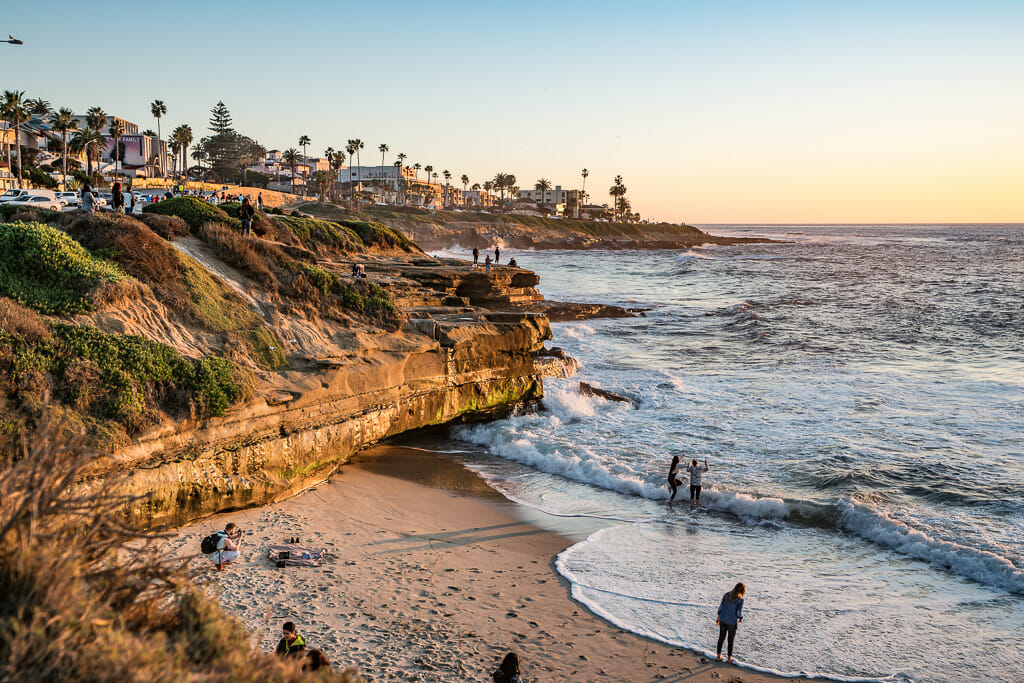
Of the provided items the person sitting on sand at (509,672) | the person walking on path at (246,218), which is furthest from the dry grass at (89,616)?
the person walking on path at (246,218)

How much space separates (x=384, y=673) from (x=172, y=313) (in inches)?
428

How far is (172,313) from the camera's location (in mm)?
16391

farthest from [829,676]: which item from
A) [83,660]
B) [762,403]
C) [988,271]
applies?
[988,271]

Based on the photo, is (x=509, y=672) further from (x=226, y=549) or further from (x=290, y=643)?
(x=226, y=549)

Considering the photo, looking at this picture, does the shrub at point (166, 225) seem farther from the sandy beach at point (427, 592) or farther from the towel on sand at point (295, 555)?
the towel on sand at point (295, 555)

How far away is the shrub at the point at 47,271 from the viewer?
47.4ft

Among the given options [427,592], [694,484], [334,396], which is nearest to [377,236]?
[334,396]

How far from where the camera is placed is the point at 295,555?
470 inches

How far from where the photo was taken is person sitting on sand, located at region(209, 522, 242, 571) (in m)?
11.2

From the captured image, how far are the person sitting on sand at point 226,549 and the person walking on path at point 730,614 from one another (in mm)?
7650

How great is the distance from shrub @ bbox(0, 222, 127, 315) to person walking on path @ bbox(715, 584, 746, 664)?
1361 cm

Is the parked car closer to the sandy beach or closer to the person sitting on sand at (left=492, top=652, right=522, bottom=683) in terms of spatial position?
the sandy beach

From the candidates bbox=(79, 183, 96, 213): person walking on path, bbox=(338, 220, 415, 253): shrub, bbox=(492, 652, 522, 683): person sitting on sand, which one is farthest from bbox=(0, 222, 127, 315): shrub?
bbox=(338, 220, 415, 253): shrub

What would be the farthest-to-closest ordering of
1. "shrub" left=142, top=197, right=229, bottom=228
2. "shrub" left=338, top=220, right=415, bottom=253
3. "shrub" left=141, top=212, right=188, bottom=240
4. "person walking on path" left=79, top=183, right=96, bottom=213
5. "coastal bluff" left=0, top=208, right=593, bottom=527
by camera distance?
"shrub" left=338, top=220, right=415, bottom=253
"shrub" left=142, top=197, right=229, bottom=228
"shrub" left=141, top=212, right=188, bottom=240
"person walking on path" left=79, top=183, right=96, bottom=213
"coastal bluff" left=0, top=208, right=593, bottom=527
